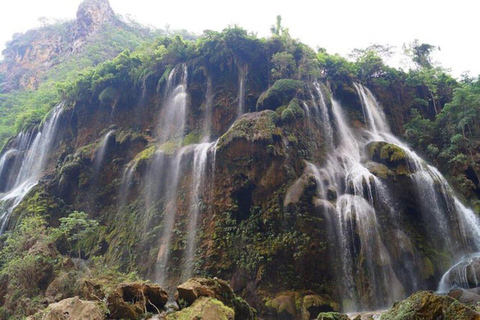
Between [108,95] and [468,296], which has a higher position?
[108,95]

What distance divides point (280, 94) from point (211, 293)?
12.9 meters

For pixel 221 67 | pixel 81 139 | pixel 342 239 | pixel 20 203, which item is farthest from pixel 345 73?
pixel 20 203

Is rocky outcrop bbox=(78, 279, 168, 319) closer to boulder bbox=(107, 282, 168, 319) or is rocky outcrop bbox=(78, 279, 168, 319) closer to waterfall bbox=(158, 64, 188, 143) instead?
boulder bbox=(107, 282, 168, 319)

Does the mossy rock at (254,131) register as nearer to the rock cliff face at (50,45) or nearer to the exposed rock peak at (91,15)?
the rock cliff face at (50,45)

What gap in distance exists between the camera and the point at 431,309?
5.93 m

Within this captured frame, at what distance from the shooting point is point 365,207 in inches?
527

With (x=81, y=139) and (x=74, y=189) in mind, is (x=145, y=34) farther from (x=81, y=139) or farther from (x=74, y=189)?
(x=74, y=189)

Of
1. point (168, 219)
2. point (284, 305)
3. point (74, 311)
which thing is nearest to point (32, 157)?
point (168, 219)

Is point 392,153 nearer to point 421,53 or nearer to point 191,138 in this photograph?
point 191,138

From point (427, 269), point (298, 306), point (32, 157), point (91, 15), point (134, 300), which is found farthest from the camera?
point (91, 15)

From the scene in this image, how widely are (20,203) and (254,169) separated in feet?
47.0

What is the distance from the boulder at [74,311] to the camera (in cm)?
669

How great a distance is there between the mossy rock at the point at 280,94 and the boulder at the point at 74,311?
45.5 ft

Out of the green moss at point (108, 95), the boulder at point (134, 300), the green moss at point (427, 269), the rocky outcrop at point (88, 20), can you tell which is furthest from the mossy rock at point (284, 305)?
the rocky outcrop at point (88, 20)
